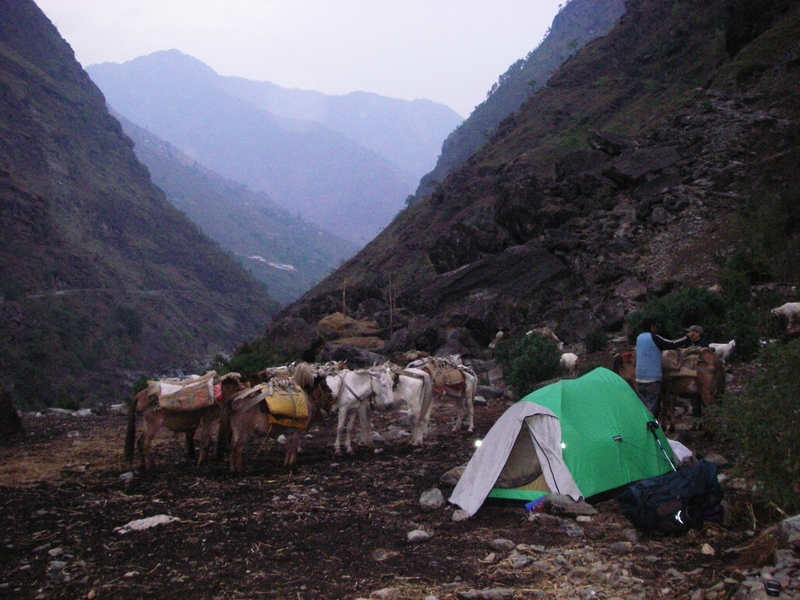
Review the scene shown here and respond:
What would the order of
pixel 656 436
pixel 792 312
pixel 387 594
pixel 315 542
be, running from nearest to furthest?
pixel 387 594 < pixel 315 542 < pixel 656 436 < pixel 792 312

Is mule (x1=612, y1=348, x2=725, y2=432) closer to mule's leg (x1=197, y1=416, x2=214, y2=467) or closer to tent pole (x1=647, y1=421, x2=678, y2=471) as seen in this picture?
tent pole (x1=647, y1=421, x2=678, y2=471)

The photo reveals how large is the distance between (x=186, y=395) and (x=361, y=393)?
295cm

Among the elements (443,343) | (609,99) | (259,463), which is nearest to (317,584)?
(259,463)

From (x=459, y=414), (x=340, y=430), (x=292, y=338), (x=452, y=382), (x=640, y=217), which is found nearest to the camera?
(x=340, y=430)

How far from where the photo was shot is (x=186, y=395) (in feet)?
31.1

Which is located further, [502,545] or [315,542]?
[315,542]

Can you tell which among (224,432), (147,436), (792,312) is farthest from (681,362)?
(147,436)

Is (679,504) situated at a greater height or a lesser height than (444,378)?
greater

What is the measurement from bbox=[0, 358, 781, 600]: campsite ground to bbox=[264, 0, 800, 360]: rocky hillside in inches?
534

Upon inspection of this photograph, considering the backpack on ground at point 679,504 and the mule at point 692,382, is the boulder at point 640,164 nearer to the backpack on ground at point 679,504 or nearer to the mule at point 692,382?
the mule at point 692,382

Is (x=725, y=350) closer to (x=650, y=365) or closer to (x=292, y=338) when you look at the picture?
(x=650, y=365)

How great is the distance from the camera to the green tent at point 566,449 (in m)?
7.46

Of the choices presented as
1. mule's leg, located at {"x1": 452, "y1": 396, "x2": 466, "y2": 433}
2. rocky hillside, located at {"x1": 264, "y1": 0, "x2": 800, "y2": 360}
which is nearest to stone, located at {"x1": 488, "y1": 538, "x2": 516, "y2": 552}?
mule's leg, located at {"x1": 452, "y1": 396, "x2": 466, "y2": 433}

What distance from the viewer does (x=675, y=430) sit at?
10.3m
